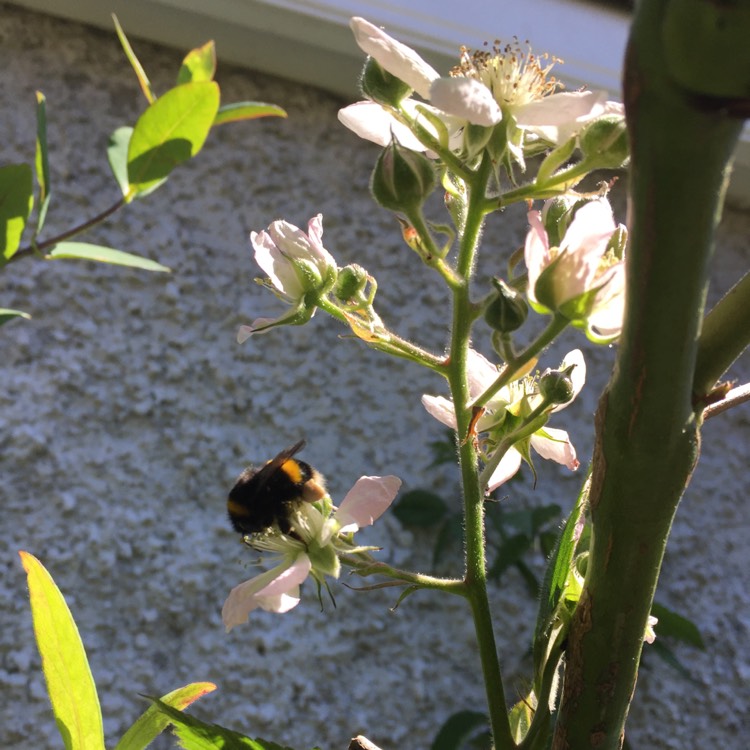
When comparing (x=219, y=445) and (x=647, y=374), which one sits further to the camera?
(x=219, y=445)

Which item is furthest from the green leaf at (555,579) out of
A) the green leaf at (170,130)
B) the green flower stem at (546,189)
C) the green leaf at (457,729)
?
the green leaf at (457,729)

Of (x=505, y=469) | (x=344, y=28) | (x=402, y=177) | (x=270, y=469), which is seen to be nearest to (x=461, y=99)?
(x=402, y=177)

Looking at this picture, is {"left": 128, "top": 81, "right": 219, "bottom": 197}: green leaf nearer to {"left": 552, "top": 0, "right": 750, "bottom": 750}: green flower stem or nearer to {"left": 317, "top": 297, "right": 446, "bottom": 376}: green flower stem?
{"left": 317, "top": 297, "right": 446, "bottom": 376}: green flower stem

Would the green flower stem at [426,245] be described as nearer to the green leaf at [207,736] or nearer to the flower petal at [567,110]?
the flower petal at [567,110]

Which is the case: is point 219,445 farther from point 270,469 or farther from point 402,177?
point 402,177

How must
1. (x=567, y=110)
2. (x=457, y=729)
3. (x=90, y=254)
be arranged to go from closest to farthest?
(x=567, y=110) → (x=90, y=254) → (x=457, y=729)

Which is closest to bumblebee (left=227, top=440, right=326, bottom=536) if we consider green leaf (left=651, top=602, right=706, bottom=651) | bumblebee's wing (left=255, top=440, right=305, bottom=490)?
bumblebee's wing (left=255, top=440, right=305, bottom=490)
